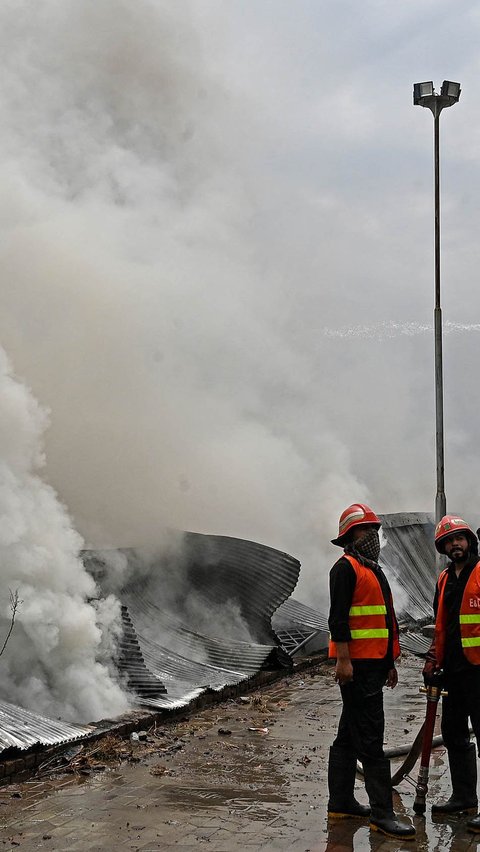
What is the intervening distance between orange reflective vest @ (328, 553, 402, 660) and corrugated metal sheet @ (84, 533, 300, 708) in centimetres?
405

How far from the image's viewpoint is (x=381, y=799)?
5.32m

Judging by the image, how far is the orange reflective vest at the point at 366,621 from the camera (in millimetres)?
5410

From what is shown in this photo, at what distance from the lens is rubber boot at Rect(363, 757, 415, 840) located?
17.2 feet

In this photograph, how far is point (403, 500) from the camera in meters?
27.8

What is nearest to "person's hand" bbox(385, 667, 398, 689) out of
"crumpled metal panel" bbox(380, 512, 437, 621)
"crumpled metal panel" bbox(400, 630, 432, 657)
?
"crumpled metal panel" bbox(400, 630, 432, 657)

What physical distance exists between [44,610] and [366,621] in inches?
131

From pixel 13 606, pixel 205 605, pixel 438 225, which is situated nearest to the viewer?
pixel 13 606

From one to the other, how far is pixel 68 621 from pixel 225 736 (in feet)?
5.15

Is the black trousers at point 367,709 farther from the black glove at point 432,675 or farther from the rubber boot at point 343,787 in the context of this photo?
the black glove at point 432,675

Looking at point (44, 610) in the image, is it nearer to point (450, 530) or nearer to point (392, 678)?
point (392, 678)

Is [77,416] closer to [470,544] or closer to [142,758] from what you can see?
[142,758]

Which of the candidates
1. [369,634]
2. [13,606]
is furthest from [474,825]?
[13,606]

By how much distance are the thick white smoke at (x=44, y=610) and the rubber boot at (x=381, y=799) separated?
115 inches

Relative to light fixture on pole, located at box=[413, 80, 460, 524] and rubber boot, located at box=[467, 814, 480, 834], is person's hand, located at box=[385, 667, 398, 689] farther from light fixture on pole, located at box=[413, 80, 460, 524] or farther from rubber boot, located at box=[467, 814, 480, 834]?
light fixture on pole, located at box=[413, 80, 460, 524]
